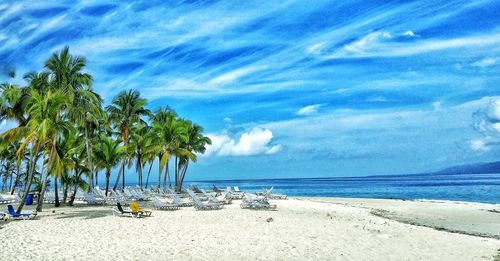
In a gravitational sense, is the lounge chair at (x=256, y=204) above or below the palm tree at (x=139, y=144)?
below

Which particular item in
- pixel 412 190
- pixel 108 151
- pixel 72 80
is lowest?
pixel 412 190

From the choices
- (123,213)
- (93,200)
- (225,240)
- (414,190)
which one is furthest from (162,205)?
(414,190)

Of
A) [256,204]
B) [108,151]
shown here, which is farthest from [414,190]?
[108,151]

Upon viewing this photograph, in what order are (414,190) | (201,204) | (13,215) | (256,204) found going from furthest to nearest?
1. (414,190)
2. (256,204)
3. (201,204)
4. (13,215)

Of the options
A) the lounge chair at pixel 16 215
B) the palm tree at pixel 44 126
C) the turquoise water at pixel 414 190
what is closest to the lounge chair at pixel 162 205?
the palm tree at pixel 44 126

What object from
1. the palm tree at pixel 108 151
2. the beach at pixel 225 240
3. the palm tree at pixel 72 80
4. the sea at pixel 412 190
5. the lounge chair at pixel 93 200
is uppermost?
the palm tree at pixel 72 80

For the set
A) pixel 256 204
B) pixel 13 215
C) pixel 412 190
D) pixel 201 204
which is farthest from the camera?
pixel 412 190

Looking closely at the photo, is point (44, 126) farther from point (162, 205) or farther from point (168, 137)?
point (168, 137)

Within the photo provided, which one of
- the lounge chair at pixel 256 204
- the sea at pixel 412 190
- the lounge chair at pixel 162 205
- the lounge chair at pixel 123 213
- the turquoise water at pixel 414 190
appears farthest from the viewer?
the turquoise water at pixel 414 190

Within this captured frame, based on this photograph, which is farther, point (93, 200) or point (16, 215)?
point (93, 200)

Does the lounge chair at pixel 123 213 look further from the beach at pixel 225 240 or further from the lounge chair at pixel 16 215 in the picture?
the lounge chair at pixel 16 215

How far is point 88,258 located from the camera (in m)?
8.70

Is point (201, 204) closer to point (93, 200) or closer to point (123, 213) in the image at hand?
point (123, 213)

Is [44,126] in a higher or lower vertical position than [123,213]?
higher
